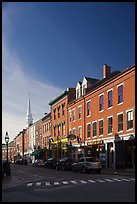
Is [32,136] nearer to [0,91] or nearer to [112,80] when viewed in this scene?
[112,80]

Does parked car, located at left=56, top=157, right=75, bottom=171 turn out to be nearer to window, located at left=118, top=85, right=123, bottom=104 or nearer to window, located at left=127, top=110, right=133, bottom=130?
window, located at left=118, top=85, right=123, bottom=104

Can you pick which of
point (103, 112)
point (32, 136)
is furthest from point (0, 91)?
point (32, 136)

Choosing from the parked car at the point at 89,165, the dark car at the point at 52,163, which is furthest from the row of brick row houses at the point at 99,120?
the parked car at the point at 89,165

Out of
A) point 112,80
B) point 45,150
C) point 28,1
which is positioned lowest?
point 45,150

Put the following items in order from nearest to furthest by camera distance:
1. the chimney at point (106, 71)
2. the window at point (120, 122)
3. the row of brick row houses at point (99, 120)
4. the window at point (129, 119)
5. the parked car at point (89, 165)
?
1. the parked car at point (89, 165)
2. the window at point (129, 119)
3. the row of brick row houses at point (99, 120)
4. the window at point (120, 122)
5. the chimney at point (106, 71)

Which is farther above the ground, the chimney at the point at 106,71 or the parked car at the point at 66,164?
the chimney at the point at 106,71

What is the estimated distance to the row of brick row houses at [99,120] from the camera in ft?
125

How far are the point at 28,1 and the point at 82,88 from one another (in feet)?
157

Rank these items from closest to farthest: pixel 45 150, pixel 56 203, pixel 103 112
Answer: pixel 56 203
pixel 103 112
pixel 45 150

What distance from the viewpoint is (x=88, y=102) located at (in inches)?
1998

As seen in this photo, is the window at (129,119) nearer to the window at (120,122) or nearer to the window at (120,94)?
the window at (120,122)

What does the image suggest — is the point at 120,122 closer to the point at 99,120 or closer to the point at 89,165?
the point at 99,120

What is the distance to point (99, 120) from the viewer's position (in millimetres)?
45844

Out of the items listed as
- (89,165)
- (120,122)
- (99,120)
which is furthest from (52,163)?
(89,165)
